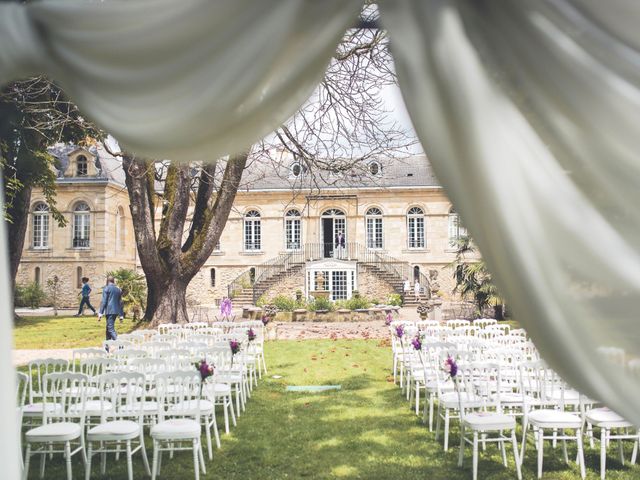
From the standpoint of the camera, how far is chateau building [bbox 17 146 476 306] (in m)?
30.4

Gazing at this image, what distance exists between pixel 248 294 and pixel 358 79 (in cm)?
2099

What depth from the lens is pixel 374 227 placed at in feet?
106

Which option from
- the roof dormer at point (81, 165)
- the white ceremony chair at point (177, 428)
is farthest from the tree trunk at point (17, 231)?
the roof dormer at point (81, 165)

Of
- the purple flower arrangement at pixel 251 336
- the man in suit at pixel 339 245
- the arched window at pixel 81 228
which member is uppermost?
the arched window at pixel 81 228

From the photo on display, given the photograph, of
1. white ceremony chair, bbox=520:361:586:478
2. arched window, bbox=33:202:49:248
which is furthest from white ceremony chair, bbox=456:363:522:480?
arched window, bbox=33:202:49:248

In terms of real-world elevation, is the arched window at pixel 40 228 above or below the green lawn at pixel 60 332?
above

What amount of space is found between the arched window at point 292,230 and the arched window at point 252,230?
5.30ft

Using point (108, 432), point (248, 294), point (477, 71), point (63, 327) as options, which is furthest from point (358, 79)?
point (248, 294)

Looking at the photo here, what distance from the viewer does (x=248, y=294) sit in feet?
95.7

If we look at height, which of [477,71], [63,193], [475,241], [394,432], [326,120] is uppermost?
[63,193]

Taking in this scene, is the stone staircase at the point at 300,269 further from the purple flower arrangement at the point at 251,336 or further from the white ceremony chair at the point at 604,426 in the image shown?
the white ceremony chair at the point at 604,426

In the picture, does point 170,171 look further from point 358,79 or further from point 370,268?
point 370,268

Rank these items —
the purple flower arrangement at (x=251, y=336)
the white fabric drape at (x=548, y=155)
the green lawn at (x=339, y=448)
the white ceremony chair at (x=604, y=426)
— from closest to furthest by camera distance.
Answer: the white fabric drape at (x=548, y=155), the white ceremony chair at (x=604, y=426), the green lawn at (x=339, y=448), the purple flower arrangement at (x=251, y=336)

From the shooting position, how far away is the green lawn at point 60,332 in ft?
51.4
